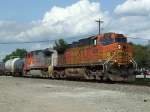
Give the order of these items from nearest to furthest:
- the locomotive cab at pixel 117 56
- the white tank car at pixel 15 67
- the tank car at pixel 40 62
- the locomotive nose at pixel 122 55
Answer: the locomotive cab at pixel 117 56 → the locomotive nose at pixel 122 55 → the tank car at pixel 40 62 → the white tank car at pixel 15 67

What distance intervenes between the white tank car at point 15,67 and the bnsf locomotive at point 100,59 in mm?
19268

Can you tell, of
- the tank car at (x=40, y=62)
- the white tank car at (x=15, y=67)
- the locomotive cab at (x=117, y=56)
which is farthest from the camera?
the white tank car at (x=15, y=67)

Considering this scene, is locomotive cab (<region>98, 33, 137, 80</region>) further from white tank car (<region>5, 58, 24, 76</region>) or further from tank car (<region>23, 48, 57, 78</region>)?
white tank car (<region>5, 58, 24, 76</region>)

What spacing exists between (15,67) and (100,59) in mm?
31277

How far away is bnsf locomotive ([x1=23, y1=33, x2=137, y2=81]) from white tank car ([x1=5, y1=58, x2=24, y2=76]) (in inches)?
759

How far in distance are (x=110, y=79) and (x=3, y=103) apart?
52.7 ft

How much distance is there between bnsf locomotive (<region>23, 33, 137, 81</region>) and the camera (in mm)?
29984

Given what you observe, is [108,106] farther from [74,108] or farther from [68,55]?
[68,55]

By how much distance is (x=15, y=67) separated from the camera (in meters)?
60.5

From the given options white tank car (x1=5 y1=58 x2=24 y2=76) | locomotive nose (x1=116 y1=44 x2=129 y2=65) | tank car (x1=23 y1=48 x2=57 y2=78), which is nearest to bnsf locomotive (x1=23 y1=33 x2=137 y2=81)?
locomotive nose (x1=116 y1=44 x2=129 y2=65)

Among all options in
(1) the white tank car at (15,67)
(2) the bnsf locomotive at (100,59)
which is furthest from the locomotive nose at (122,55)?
(1) the white tank car at (15,67)

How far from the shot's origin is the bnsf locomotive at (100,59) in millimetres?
29984

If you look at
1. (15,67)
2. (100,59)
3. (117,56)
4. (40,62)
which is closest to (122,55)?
(117,56)

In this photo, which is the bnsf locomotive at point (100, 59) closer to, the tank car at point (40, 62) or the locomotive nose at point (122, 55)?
the locomotive nose at point (122, 55)
